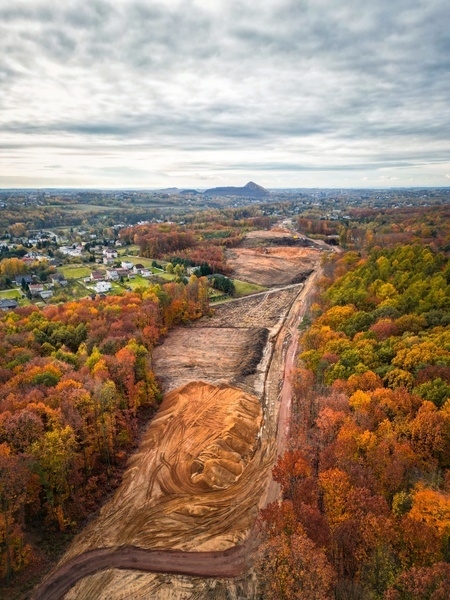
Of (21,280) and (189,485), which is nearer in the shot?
(189,485)

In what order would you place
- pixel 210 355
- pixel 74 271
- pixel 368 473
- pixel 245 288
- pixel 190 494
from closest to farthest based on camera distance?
pixel 368 473 → pixel 190 494 → pixel 210 355 → pixel 245 288 → pixel 74 271

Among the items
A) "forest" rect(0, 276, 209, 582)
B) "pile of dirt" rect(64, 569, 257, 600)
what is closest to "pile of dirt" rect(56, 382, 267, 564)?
"forest" rect(0, 276, 209, 582)

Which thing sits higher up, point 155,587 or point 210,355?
point 210,355

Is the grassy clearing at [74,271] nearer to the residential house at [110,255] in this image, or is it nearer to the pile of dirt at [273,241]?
the residential house at [110,255]

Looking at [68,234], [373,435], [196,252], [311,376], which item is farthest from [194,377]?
[68,234]

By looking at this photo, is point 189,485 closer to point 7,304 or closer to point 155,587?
point 155,587

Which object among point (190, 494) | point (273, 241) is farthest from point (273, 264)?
point (190, 494)

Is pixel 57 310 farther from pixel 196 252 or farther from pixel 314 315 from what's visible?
pixel 196 252
